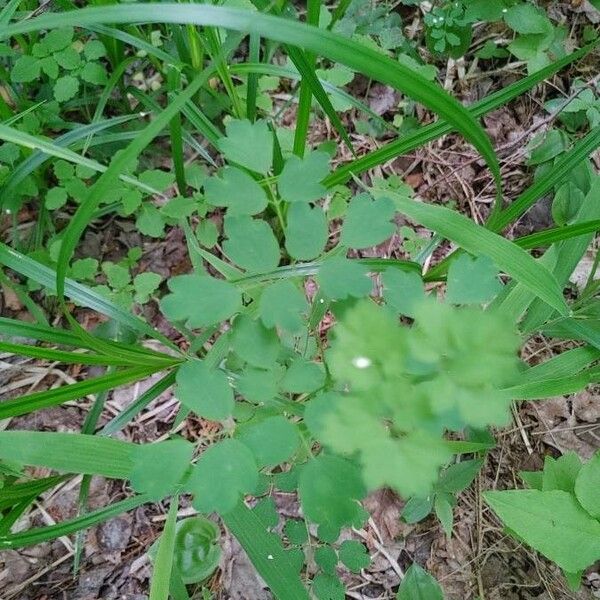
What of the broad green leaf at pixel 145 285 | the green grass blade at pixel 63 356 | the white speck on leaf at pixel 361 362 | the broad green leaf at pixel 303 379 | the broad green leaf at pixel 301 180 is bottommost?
the broad green leaf at pixel 145 285

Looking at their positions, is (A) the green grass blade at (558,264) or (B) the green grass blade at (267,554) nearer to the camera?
(B) the green grass blade at (267,554)

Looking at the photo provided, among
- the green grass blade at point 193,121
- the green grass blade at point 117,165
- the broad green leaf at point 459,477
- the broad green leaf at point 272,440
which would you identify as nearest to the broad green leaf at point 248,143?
the green grass blade at point 117,165

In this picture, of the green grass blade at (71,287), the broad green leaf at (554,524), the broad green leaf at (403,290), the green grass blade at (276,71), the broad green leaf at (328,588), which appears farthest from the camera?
the green grass blade at (276,71)

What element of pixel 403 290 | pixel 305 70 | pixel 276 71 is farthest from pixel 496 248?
pixel 276 71

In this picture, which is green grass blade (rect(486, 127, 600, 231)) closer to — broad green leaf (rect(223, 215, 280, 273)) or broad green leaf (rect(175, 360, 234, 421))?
broad green leaf (rect(223, 215, 280, 273))

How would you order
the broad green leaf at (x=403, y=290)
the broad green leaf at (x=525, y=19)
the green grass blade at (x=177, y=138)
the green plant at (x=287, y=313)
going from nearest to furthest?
the green plant at (x=287, y=313)
the broad green leaf at (x=403, y=290)
the green grass blade at (x=177, y=138)
the broad green leaf at (x=525, y=19)

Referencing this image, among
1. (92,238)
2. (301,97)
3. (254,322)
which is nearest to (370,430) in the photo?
(254,322)

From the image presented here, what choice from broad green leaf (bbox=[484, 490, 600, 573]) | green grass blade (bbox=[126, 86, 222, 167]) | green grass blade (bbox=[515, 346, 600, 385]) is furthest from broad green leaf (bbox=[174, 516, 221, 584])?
green grass blade (bbox=[126, 86, 222, 167])

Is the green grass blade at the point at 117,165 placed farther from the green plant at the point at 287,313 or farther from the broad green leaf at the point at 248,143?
the broad green leaf at the point at 248,143
